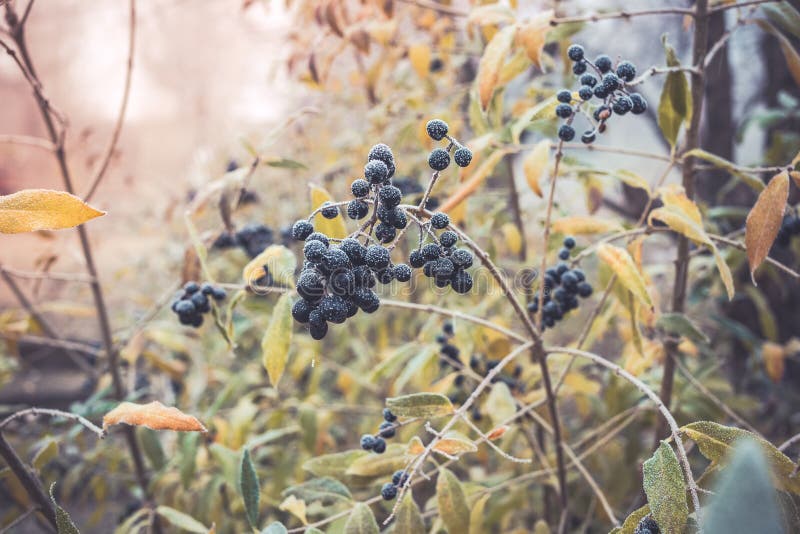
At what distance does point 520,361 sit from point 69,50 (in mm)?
2658

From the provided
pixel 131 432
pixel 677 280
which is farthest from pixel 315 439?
pixel 677 280

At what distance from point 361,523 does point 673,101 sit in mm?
683

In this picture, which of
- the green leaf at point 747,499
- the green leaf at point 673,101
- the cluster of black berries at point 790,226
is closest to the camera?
the green leaf at point 747,499

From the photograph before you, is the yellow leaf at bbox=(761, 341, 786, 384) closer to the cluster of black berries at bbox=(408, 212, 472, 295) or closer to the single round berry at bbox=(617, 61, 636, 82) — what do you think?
the single round berry at bbox=(617, 61, 636, 82)

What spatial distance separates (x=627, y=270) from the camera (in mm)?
620

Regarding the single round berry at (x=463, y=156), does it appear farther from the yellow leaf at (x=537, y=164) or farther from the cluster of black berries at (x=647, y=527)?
the cluster of black berries at (x=647, y=527)

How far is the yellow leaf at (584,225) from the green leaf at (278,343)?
0.41 meters

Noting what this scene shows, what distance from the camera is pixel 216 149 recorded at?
8.82ft

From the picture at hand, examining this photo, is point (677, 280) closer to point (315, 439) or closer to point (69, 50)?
point (315, 439)

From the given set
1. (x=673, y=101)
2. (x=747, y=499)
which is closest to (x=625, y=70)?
(x=673, y=101)

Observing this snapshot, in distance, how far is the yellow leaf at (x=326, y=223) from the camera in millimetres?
662

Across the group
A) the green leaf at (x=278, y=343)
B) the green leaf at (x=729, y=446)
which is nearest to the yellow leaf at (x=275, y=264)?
the green leaf at (x=278, y=343)

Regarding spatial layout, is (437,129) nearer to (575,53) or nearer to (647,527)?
(575,53)

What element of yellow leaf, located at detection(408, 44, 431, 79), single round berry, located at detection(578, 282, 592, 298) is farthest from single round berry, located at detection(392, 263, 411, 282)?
yellow leaf, located at detection(408, 44, 431, 79)
